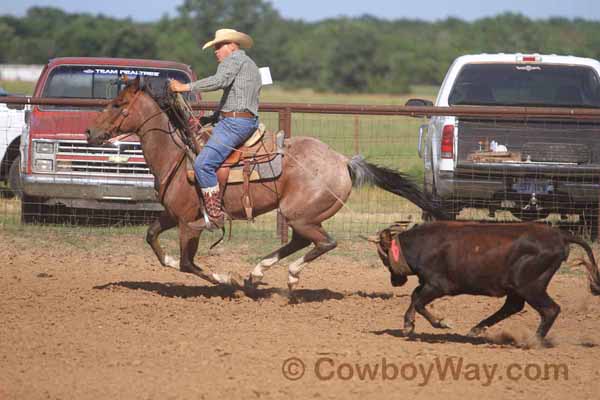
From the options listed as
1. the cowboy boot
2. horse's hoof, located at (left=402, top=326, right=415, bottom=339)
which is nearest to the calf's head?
horse's hoof, located at (left=402, top=326, right=415, bottom=339)

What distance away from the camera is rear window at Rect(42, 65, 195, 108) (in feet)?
40.7

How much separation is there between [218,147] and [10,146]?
6014mm

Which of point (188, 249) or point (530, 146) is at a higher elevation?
point (530, 146)

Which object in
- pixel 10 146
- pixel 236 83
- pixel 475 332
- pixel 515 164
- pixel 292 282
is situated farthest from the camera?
pixel 10 146

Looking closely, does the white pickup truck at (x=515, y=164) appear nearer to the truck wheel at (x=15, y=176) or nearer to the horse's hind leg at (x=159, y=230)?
the horse's hind leg at (x=159, y=230)

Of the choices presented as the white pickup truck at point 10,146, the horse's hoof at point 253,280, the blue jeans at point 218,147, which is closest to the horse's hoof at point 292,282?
the horse's hoof at point 253,280

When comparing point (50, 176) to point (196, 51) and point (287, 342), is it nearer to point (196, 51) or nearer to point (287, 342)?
point (287, 342)

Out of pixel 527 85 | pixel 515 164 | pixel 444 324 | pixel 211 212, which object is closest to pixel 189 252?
pixel 211 212

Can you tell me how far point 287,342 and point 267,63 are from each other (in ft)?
230

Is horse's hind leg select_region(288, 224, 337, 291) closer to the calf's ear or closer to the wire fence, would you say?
the calf's ear

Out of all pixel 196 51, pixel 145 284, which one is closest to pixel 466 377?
pixel 145 284

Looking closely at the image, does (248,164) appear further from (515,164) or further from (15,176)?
(15,176)

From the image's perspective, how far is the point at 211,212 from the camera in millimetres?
8961

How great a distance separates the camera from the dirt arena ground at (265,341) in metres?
6.12
